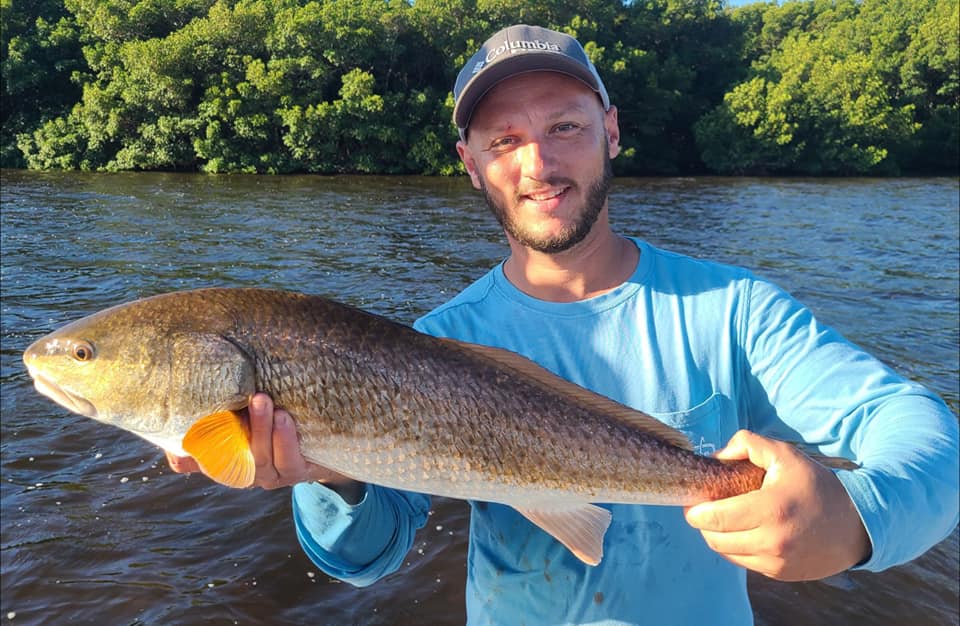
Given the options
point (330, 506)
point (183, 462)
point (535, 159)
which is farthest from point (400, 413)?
point (535, 159)

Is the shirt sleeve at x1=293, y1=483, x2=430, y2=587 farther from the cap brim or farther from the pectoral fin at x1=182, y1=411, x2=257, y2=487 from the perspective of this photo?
the cap brim

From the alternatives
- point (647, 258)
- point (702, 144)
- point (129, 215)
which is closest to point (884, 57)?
point (702, 144)

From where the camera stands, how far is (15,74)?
37.8m

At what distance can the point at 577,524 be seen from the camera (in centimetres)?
200

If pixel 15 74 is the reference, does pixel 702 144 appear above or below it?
below

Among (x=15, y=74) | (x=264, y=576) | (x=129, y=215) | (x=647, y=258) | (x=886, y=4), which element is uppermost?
(x=886, y=4)

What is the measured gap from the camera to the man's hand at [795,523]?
4.84ft

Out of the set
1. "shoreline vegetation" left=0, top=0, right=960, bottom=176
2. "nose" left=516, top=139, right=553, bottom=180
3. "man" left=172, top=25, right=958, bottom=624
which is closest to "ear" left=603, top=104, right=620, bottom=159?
"man" left=172, top=25, right=958, bottom=624

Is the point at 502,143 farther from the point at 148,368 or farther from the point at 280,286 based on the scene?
the point at 280,286

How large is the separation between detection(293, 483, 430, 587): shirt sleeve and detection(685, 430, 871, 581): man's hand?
1187 mm

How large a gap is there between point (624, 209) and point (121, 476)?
62.2ft

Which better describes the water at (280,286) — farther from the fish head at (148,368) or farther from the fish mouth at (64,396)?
the fish mouth at (64,396)

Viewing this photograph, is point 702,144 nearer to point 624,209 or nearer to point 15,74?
point 624,209

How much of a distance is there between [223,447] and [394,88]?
41956mm
